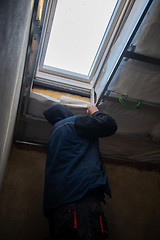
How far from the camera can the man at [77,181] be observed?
1.26 metres

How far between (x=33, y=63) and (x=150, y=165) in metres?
2.33

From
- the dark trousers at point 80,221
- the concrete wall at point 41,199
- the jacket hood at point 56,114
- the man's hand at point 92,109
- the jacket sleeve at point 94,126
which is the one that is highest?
the jacket sleeve at point 94,126

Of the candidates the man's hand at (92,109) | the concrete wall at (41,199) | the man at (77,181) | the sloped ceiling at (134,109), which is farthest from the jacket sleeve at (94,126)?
the concrete wall at (41,199)

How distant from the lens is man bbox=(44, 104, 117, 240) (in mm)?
1256

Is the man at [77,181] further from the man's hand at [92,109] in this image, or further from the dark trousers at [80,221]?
the man's hand at [92,109]

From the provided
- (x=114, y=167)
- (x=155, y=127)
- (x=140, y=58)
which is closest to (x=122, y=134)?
(x=155, y=127)

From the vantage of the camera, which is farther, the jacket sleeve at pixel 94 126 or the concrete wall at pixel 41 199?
the concrete wall at pixel 41 199

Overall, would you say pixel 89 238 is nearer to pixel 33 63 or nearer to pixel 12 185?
pixel 12 185

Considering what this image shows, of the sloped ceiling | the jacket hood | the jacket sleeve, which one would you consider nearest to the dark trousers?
the jacket sleeve

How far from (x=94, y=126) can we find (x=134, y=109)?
79 centimetres

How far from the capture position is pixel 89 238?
119 cm

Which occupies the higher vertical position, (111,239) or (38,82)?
(38,82)

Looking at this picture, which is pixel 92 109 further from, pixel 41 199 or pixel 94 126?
pixel 41 199

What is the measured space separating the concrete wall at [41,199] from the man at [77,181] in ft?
2.81
